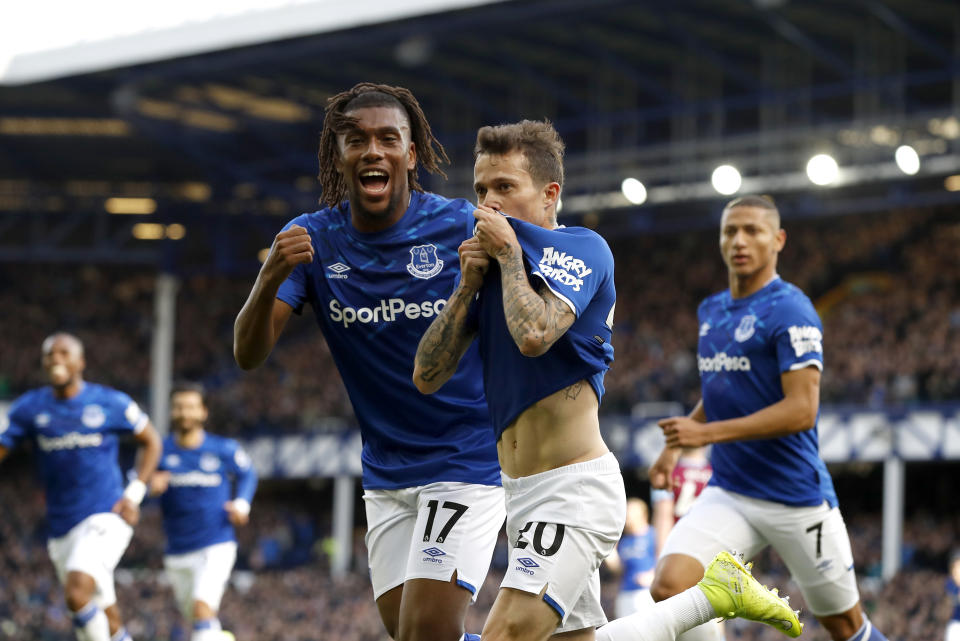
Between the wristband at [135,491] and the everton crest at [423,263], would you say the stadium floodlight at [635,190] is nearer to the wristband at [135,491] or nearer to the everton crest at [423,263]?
the wristband at [135,491]

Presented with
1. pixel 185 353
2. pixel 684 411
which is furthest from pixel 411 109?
pixel 185 353

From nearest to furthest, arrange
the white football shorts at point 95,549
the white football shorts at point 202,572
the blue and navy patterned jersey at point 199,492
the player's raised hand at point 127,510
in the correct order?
the white football shorts at point 95,549 → the player's raised hand at point 127,510 → the white football shorts at point 202,572 → the blue and navy patterned jersey at point 199,492

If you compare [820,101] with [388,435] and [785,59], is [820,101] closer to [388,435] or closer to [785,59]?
[785,59]

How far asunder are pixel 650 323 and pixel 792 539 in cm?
2353

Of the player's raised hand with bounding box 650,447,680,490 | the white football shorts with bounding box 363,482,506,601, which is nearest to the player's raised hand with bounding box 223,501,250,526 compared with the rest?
the player's raised hand with bounding box 650,447,680,490

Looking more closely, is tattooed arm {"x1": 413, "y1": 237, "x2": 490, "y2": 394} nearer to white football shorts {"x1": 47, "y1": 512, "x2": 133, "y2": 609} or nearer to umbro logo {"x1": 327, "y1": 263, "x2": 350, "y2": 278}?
umbro logo {"x1": 327, "y1": 263, "x2": 350, "y2": 278}

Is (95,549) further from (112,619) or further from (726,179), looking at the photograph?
(726,179)

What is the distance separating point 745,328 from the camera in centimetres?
727

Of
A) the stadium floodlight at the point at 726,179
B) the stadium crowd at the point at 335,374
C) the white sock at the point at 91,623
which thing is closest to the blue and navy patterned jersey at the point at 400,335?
the white sock at the point at 91,623

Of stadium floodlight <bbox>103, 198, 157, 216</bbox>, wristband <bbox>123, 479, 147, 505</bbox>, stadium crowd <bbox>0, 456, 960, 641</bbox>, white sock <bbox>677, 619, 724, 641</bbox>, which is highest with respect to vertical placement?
stadium floodlight <bbox>103, 198, 157, 216</bbox>

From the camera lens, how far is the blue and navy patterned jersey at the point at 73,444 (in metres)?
10.1

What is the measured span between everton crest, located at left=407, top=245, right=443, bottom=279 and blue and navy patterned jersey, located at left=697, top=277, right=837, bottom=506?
2.11m

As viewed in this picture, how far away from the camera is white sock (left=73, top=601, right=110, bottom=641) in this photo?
9.59 m

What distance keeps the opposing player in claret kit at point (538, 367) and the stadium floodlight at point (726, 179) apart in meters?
22.0
